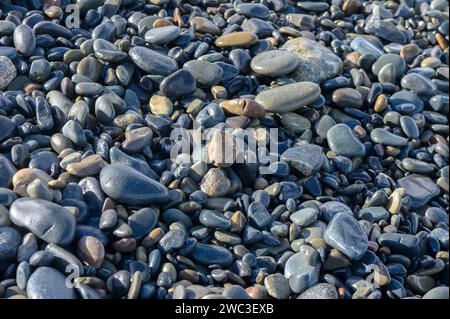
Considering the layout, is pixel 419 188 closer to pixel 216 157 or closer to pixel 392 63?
pixel 392 63

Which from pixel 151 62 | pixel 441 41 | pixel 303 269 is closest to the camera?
pixel 303 269

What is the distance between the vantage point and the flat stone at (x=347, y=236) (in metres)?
1.87

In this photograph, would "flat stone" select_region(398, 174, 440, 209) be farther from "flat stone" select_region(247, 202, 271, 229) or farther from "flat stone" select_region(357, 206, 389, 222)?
"flat stone" select_region(247, 202, 271, 229)

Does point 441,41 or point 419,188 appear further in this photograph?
point 441,41

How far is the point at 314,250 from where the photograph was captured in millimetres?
1863

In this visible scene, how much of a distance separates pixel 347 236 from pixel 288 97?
0.74 metres

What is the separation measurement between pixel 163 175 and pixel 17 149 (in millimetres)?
549

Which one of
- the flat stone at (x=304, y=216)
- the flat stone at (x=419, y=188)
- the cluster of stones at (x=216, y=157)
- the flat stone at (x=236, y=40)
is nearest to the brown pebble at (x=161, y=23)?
the cluster of stones at (x=216, y=157)

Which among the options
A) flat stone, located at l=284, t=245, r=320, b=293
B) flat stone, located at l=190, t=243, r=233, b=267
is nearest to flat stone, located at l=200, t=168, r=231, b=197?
flat stone, located at l=190, t=243, r=233, b=267

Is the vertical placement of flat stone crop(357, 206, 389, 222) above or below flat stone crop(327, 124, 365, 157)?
below

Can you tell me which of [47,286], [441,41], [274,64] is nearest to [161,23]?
[274,64]

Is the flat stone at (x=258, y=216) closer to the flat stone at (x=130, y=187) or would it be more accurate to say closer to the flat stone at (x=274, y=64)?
the flat stone at (x=130, y=187)

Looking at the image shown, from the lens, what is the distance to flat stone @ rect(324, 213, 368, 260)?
187 centimetres

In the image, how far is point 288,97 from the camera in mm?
2371
